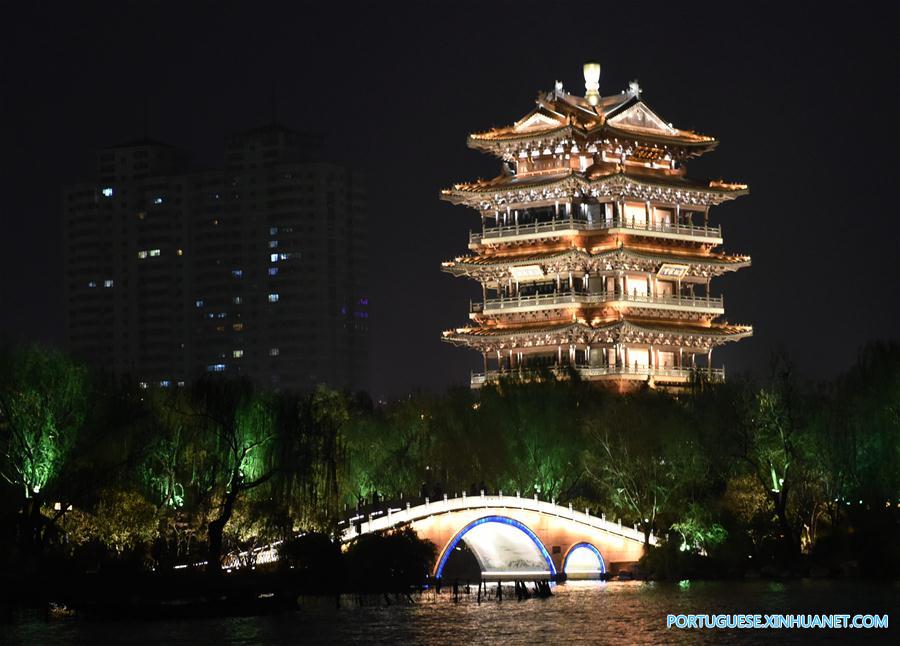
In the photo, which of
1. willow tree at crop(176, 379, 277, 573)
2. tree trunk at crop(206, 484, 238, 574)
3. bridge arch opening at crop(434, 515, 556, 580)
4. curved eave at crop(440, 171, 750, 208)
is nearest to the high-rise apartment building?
curved eave at crop(440, 171, 750, 208)

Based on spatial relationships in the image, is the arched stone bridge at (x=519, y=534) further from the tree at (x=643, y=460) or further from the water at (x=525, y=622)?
the water at (x=525, y=622)

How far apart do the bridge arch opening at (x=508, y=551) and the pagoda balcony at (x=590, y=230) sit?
59.1 feet

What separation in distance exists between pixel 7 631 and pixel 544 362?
3709 cm

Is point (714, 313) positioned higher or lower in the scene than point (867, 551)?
higher

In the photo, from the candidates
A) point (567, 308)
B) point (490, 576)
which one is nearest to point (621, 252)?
point (567, 308)

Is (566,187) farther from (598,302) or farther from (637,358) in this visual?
(637,358)

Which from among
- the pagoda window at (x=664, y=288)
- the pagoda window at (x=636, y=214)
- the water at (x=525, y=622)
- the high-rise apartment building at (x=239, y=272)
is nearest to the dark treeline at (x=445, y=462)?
the water at (x=525, y=622)

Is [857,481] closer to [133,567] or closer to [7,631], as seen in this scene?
[133,567]

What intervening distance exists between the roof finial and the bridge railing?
24.6 metres

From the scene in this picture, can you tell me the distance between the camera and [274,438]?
54156 millimetres

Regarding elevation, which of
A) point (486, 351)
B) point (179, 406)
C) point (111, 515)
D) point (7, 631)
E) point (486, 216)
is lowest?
point (7, 631)

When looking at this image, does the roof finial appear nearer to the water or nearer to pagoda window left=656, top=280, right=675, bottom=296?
pagoda window left=656, top=280, right=675, bottom=296

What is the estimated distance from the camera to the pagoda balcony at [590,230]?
79.6m

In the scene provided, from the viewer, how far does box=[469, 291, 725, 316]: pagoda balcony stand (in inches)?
3115
